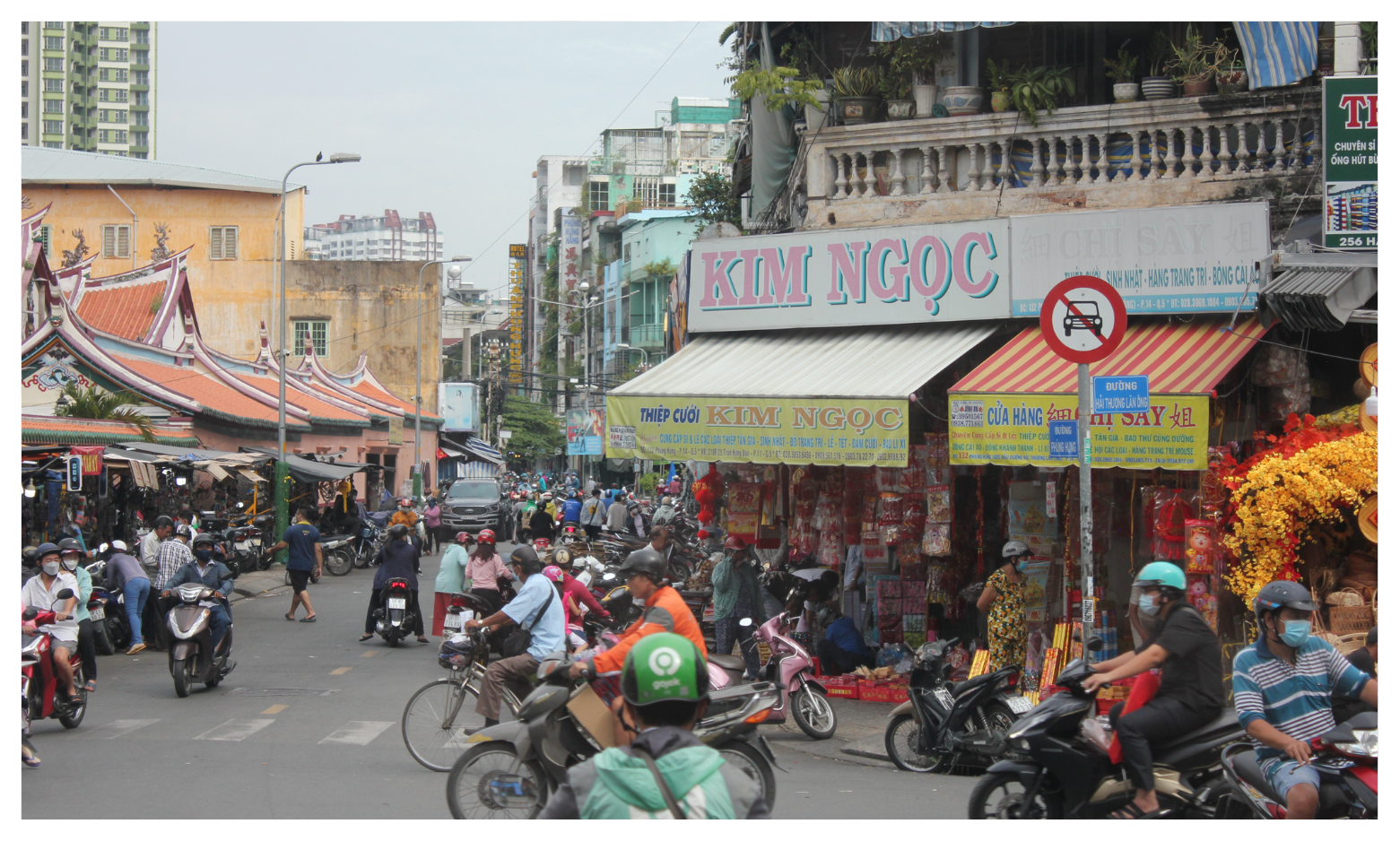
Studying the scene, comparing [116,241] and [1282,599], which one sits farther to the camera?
[116,241]

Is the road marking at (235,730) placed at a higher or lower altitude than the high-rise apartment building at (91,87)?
lower

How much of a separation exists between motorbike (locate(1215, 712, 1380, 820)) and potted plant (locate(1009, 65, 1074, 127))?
7.23 m

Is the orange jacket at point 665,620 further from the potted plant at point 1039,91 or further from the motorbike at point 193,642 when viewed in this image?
the potted plant at point 1039,91

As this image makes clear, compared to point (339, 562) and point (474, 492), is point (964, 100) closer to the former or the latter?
point (339, 562)

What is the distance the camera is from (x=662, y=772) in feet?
12.3

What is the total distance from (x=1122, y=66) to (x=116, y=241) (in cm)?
4800

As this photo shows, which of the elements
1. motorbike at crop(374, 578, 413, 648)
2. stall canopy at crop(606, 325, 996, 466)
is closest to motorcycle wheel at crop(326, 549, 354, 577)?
motorbike at crop(374, 578, 413, 648)

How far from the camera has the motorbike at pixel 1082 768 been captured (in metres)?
6.47

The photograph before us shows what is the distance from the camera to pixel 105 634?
606 inches

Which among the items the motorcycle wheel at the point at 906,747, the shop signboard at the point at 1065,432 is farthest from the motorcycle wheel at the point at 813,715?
the shop signboard at the point at 1065,432

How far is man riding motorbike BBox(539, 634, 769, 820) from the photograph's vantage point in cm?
373

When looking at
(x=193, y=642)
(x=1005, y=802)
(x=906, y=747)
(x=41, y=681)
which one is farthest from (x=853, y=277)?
(x=41, y=681)

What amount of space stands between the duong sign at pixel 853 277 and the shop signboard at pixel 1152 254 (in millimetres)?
248
